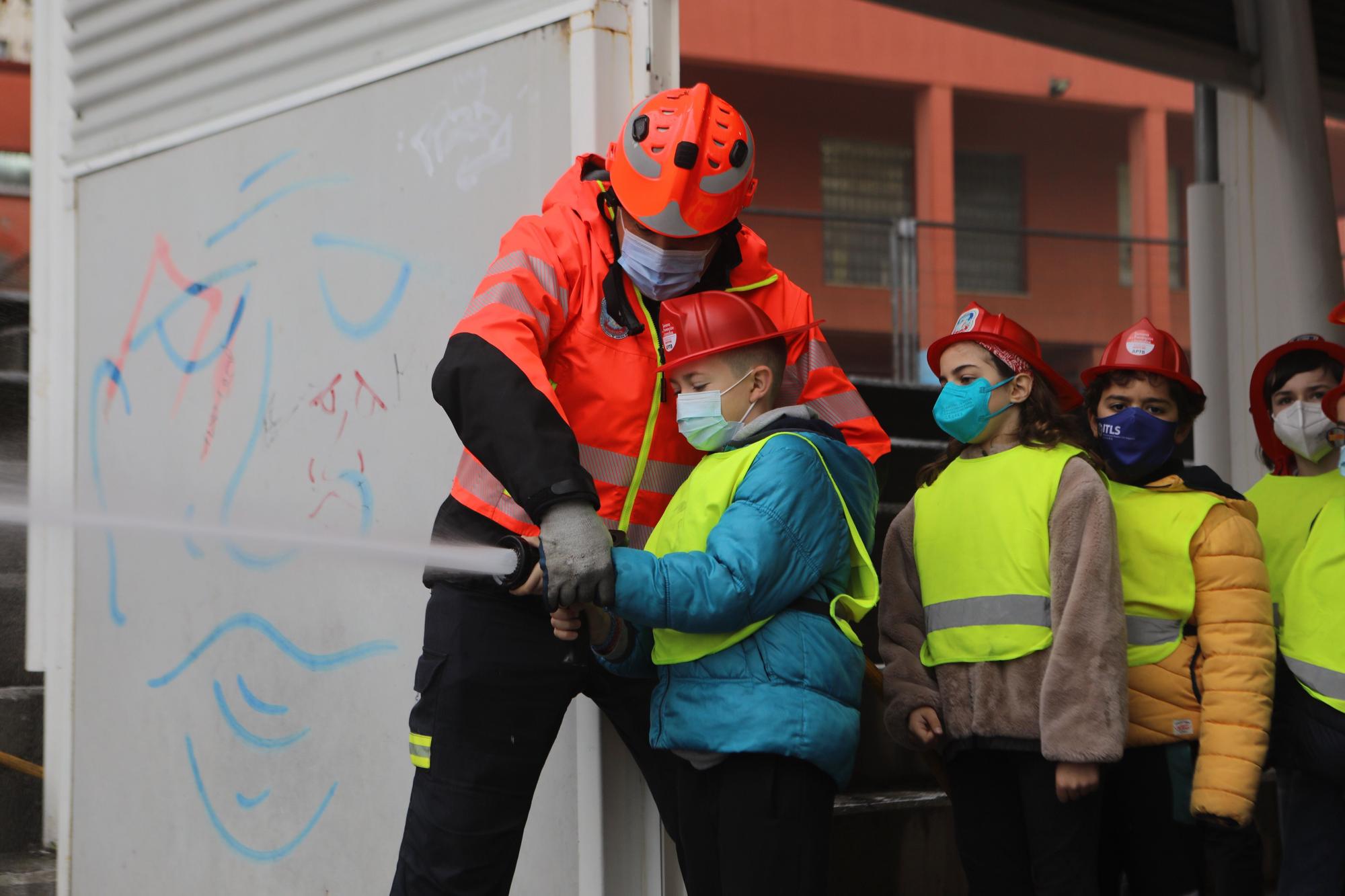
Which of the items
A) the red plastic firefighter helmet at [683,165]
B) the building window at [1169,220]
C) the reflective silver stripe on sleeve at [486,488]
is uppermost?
the building window at [1169,220]

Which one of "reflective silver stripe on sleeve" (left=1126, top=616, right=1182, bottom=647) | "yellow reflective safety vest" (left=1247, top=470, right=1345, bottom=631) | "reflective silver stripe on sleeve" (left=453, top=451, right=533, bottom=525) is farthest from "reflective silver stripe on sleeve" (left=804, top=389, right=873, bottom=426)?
"yellow reflective safety vest" (left=1247, top=470, right=1345, bottom=631)

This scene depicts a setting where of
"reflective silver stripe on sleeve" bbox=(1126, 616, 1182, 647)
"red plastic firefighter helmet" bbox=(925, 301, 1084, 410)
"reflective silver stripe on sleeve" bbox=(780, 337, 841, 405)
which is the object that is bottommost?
"reflective silver stripe on sleeve" bbox=(1126, 616, 1182, 647)

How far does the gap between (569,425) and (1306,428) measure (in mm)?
2199

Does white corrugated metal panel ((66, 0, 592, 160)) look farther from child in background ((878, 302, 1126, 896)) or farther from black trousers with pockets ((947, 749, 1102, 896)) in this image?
black trousers with pockets ((947, 749, 1102, 896))

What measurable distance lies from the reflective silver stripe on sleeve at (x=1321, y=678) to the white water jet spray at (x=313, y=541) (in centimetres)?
193

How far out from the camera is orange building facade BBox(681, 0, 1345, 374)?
16719mm

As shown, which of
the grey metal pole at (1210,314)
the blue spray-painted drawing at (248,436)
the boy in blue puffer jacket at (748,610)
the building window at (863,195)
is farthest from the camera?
the building window at (863,195)

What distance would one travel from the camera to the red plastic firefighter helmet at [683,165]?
317 centimetres

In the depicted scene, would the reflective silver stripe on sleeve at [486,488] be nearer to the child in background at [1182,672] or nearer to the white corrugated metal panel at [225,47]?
the white corrugated metal panel at [225,47]

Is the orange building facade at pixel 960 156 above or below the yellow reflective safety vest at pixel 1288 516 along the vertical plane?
Result: above

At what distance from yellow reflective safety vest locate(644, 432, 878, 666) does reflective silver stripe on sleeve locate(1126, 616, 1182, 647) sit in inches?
33.3

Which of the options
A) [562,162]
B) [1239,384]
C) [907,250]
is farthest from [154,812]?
[907,250]

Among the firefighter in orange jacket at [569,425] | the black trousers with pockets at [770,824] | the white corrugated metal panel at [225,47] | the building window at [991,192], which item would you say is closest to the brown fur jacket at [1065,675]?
the black trousers with pockets at [770,824]

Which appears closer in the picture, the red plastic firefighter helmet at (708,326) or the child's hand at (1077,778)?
the red plastic firefighter helmet at (708,326)
